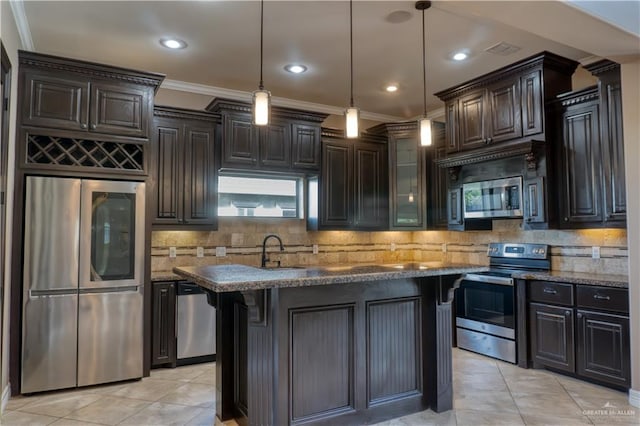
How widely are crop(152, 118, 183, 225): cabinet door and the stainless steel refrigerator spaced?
1.51 ft

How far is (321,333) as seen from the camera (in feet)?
8.58

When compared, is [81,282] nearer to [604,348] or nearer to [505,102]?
[505,102]

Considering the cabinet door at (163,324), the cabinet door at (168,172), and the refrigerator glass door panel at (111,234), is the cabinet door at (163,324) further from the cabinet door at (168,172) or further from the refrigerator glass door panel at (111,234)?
the cabinet door at (168,172)

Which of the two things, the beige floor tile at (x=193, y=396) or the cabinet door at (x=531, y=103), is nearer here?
the beige floor tile at (x=193, y=396)

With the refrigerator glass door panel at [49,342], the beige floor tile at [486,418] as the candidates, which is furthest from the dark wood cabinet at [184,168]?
the beige floor tile at [486,418]

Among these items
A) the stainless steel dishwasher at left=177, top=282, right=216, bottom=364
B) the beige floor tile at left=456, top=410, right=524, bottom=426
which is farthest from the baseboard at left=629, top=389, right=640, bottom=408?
the stainless steel dishwasher at left=177, top=282, right=216, bottom=364

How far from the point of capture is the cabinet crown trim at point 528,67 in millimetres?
3830

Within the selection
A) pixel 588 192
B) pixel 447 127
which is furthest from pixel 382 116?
pixel 588 192

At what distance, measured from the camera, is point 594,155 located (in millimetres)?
3631

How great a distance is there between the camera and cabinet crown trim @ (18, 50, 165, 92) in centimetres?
342

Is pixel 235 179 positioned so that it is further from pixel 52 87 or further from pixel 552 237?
pixel 552 237

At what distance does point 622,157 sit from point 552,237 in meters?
1.18

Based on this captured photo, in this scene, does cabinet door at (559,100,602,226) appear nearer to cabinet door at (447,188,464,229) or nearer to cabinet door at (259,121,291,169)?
cabinet door at (447,188,464,229)

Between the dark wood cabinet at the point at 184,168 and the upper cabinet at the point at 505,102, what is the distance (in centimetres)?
260
